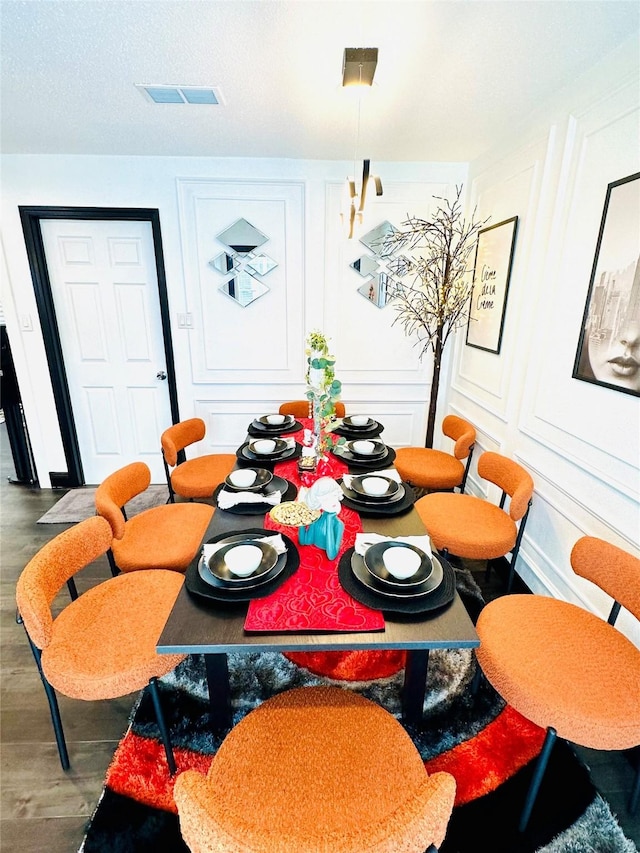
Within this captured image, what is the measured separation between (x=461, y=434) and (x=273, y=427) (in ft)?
4.23

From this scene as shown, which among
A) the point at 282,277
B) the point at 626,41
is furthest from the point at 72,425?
the point at 626,41

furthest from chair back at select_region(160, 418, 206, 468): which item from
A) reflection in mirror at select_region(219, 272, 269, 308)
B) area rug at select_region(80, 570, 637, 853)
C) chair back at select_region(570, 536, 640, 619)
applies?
chair back at select_region(570, 536, 640, 619)

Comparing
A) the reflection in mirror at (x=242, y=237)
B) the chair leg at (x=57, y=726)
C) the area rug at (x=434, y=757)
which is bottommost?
the area rug at (x=434, y=757)

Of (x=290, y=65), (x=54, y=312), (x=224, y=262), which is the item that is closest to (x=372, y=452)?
(x=290, y=65)

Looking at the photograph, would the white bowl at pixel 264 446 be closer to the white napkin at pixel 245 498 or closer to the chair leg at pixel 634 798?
the white napkin at pixel 245 498

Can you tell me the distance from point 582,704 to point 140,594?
1.52m

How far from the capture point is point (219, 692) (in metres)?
1.50

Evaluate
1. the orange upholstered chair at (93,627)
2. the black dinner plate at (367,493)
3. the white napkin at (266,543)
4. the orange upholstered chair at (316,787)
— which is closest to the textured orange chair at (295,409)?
the black dinner plate at (367,493)

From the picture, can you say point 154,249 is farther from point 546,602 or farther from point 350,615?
point 546,602

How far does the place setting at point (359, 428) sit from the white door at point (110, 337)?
177cm

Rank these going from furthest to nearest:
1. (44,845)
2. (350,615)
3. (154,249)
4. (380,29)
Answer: (154,249), (380,29), (44,845), (350,615)

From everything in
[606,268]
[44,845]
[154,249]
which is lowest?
[44,845]

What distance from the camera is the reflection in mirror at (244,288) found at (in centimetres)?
323

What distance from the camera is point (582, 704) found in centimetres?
117
